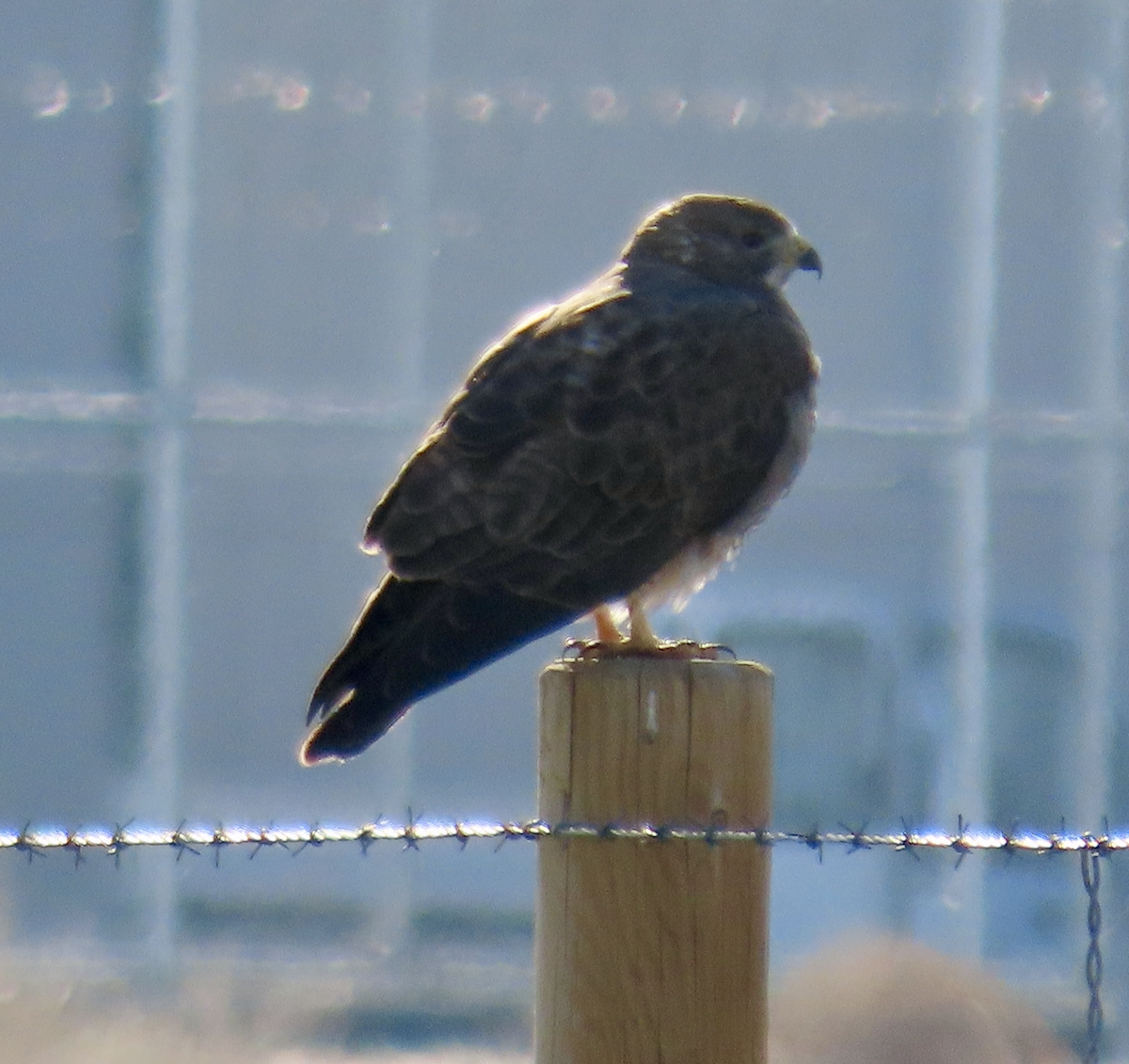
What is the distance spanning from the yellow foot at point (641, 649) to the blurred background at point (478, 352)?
4.12 metres

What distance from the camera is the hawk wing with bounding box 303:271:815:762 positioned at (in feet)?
11.2

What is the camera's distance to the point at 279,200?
28.1ft

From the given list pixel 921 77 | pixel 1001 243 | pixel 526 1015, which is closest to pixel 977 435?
pixel 1001 243

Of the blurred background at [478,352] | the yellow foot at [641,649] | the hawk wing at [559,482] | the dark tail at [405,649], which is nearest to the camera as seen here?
the dark tail at [405,649]

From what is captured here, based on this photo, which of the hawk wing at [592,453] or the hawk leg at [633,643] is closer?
the hawk wing at [592,453]

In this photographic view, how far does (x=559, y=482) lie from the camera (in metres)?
3.64

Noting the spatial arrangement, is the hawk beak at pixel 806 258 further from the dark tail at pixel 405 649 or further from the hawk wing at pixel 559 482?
the dark tail at pixel 405 649

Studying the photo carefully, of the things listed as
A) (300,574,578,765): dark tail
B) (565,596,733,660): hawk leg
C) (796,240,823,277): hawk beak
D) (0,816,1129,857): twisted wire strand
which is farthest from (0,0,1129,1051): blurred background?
(0,816,1129,857): twisted wire strand

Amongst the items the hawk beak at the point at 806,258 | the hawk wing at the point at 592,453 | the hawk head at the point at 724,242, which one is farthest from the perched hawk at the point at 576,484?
the hawk beak at the point at 806,258

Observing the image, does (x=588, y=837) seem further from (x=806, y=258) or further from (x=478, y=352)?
(x=478, y=352)

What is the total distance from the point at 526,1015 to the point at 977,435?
3.01 meters

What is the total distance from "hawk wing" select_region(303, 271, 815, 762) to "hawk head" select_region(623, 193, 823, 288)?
44 cm

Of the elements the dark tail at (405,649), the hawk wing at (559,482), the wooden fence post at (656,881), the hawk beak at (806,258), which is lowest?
the wooden fence post at (656,881)

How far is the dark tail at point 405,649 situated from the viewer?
10.6 ft
